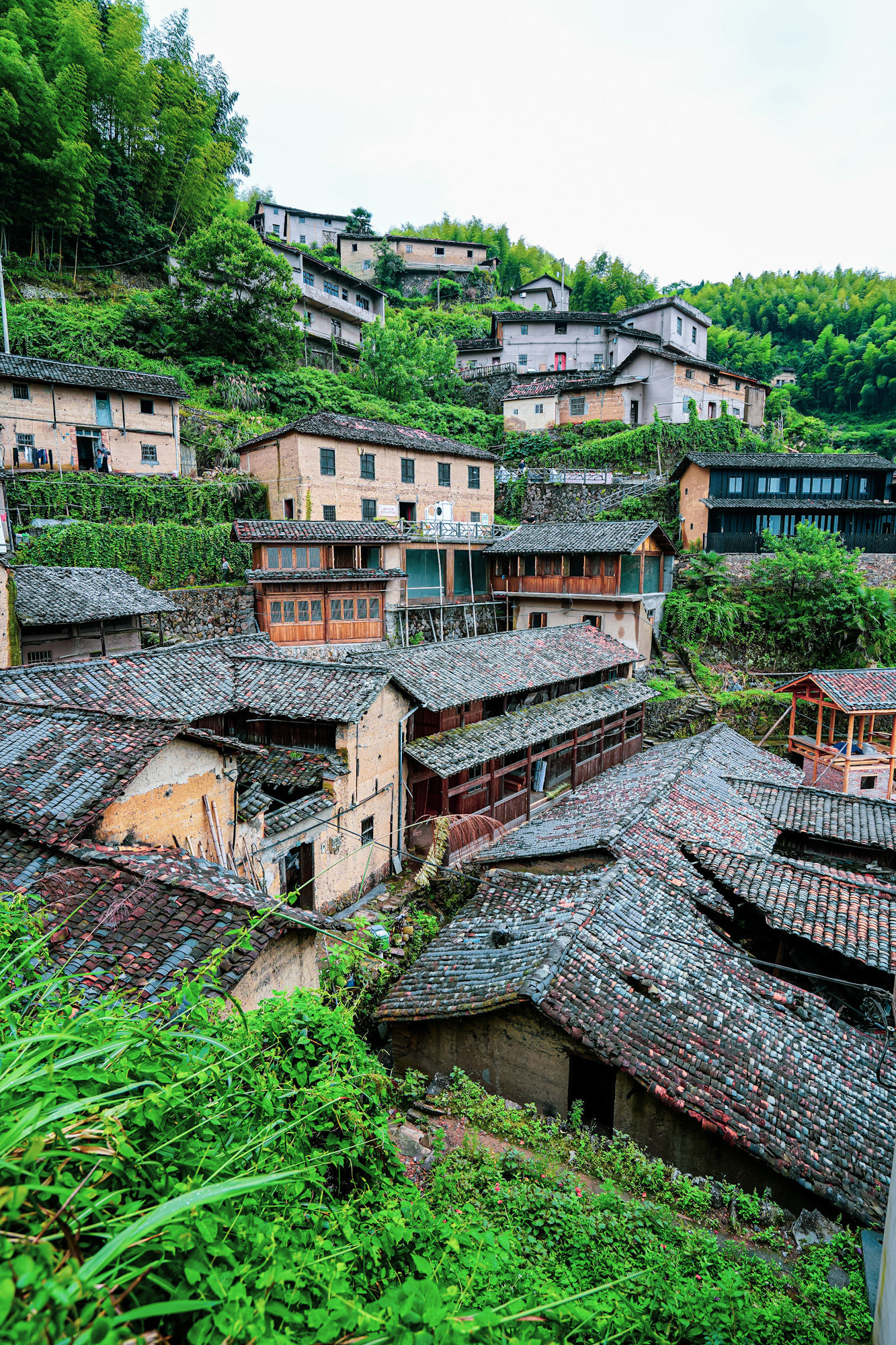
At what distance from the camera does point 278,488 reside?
31.5 metres

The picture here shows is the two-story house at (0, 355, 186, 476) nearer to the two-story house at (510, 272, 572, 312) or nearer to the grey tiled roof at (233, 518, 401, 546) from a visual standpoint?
the grey tiled roof at (233, 518, 401, 546)

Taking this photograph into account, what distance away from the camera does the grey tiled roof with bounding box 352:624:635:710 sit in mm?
17625

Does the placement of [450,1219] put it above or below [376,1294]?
below

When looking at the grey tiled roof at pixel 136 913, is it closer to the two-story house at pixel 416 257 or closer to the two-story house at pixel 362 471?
the two-story house at pixel 362 471

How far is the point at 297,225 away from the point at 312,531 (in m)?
55.8

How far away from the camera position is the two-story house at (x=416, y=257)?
67.8 m

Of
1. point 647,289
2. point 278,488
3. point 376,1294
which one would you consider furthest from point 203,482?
point 647,289

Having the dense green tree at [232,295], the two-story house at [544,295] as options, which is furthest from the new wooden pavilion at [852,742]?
the two-story house at [544,295]

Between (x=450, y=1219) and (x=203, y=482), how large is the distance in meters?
31.6

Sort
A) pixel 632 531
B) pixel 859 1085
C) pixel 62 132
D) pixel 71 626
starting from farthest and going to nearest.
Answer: pixel 62 132
pixel 632 531
pixel 71 626
pixel 859 1085

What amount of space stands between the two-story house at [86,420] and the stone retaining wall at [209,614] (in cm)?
939

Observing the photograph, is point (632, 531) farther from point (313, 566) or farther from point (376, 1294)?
point (376, 1294)

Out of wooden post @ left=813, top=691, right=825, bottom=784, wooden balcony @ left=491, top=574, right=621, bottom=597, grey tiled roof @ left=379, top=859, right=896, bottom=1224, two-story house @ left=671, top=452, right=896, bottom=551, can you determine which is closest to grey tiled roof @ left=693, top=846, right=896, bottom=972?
grey tiled roof @ left=379, top=859, right=896, bottom=1224

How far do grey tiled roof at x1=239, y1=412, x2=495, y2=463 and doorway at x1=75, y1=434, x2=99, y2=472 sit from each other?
22.0 ft
